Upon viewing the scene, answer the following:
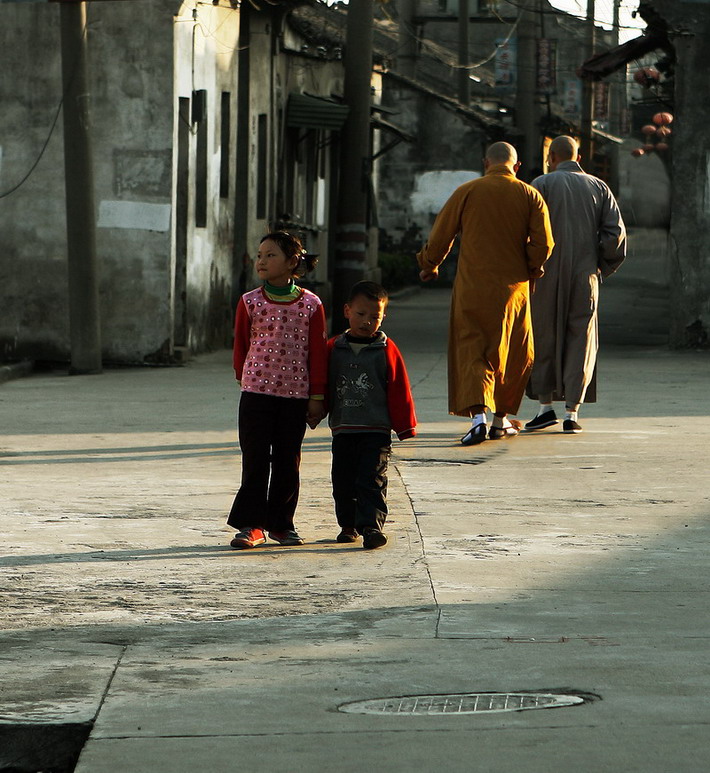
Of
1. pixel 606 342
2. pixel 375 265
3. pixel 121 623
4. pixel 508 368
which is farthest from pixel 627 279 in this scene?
pixel 121 623

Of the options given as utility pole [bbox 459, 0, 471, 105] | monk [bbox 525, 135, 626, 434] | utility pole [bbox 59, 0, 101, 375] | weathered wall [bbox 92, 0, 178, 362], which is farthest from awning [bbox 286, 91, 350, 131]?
utility pole [bbox 459, 0, 471, 105]

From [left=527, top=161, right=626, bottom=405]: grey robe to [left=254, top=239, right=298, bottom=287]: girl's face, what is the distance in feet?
13.7

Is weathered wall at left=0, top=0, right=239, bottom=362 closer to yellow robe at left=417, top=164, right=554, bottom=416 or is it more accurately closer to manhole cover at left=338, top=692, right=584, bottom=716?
yellow robe at left=417, top=164, right=554, bottom=416

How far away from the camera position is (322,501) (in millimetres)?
7797

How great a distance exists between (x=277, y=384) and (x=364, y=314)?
0.46 meters

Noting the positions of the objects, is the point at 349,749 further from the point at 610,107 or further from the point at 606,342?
the point at 610,107

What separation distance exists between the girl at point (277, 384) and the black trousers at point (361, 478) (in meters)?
0.19

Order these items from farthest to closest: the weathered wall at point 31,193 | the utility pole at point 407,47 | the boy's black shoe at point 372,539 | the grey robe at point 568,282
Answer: the utility pole at point 407,47 < the weathered wall at point 31,193 < the grey robe at point 568,282 < the boy's black shoe at point 372,539

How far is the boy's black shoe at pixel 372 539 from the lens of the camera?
648 centimetres

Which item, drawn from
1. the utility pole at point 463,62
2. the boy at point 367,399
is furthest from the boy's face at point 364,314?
the utility pole at point 463,62

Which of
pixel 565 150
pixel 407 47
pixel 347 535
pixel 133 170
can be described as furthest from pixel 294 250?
pixel 407 47

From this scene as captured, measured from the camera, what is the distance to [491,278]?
32.0 feet

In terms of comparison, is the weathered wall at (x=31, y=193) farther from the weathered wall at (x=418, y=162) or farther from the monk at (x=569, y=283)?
the weathered wall at (x=418, y=162)

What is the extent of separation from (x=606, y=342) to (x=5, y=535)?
503 inches
